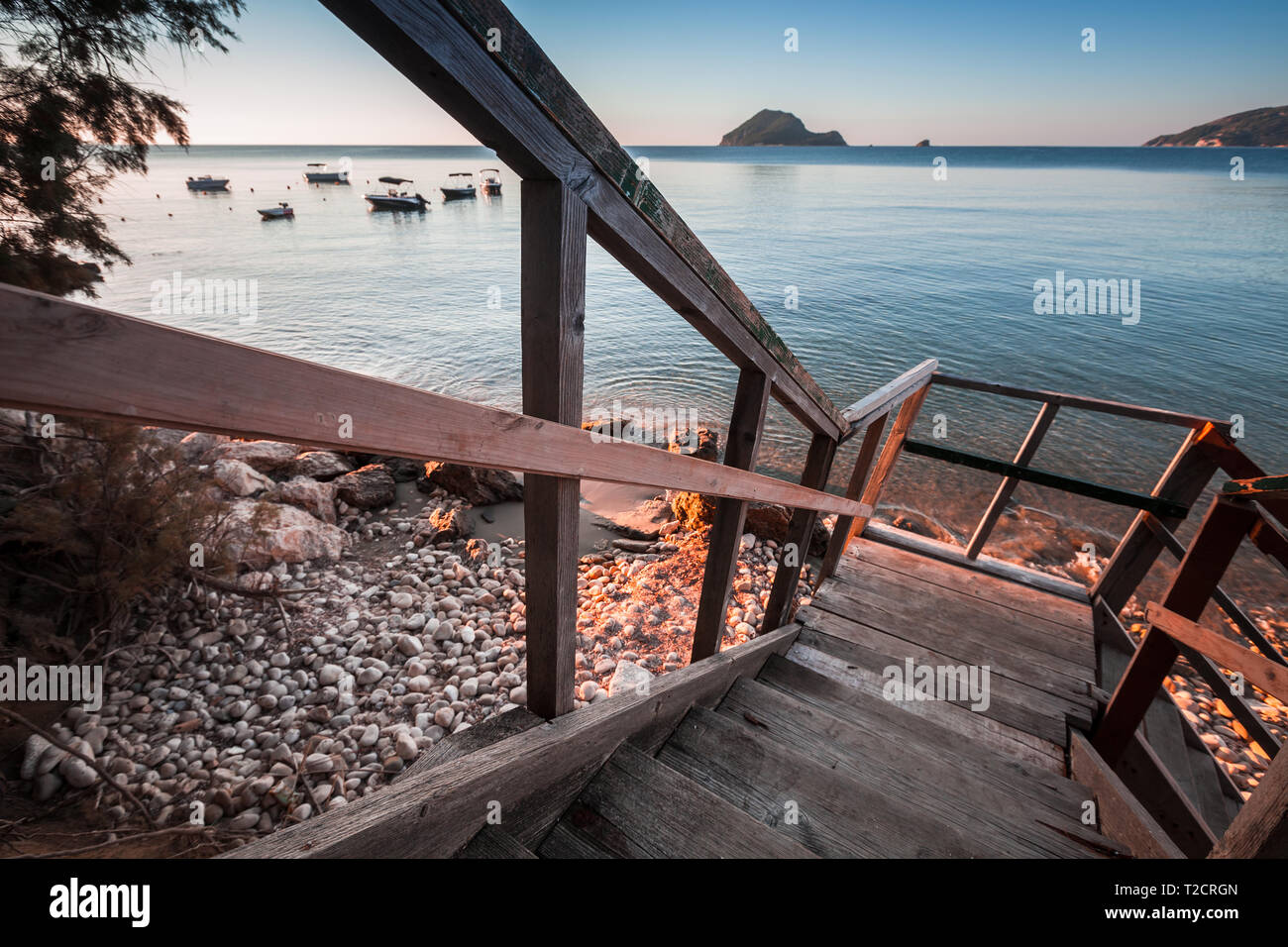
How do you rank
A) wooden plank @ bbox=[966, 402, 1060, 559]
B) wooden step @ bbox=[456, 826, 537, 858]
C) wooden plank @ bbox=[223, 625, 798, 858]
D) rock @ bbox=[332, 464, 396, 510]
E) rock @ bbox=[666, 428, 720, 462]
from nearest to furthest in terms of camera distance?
wooden plank @ bbox=[223, 625, 798, 858]
wooden step @ bbox=[456, 826, 537, 858]
wooden plank @ bbox=[966, 402, 1060, 559]
rock @ bbox=[332, 464, 396, 510]
rock @ bbox=[666, 428, 720, 462]

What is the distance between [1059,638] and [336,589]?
5.05 m

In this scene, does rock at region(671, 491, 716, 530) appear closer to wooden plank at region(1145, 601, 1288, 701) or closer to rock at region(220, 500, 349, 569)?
rock at region(220, 500, 349, 569)

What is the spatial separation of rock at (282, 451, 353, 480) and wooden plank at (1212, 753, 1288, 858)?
22.7 ft

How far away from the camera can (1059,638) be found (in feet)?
10.4

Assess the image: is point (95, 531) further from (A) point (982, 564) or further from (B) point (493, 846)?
(A) point (982, 564)

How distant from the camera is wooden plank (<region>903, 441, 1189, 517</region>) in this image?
2.94 metres

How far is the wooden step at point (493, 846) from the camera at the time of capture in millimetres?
1124

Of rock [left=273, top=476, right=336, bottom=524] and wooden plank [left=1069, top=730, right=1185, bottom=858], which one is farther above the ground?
rock [left=273, top=476, right=336, bottom=524]

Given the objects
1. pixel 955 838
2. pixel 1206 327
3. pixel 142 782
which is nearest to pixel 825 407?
pixel 955 838

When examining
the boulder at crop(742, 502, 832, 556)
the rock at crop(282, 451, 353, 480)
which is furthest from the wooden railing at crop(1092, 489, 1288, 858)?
the rock at crop(282, 451, 353, 480)

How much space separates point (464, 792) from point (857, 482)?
2.81 metres

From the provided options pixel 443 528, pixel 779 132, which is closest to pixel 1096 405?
pixel 443 528

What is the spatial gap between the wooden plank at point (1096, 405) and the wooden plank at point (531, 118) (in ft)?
8.91
